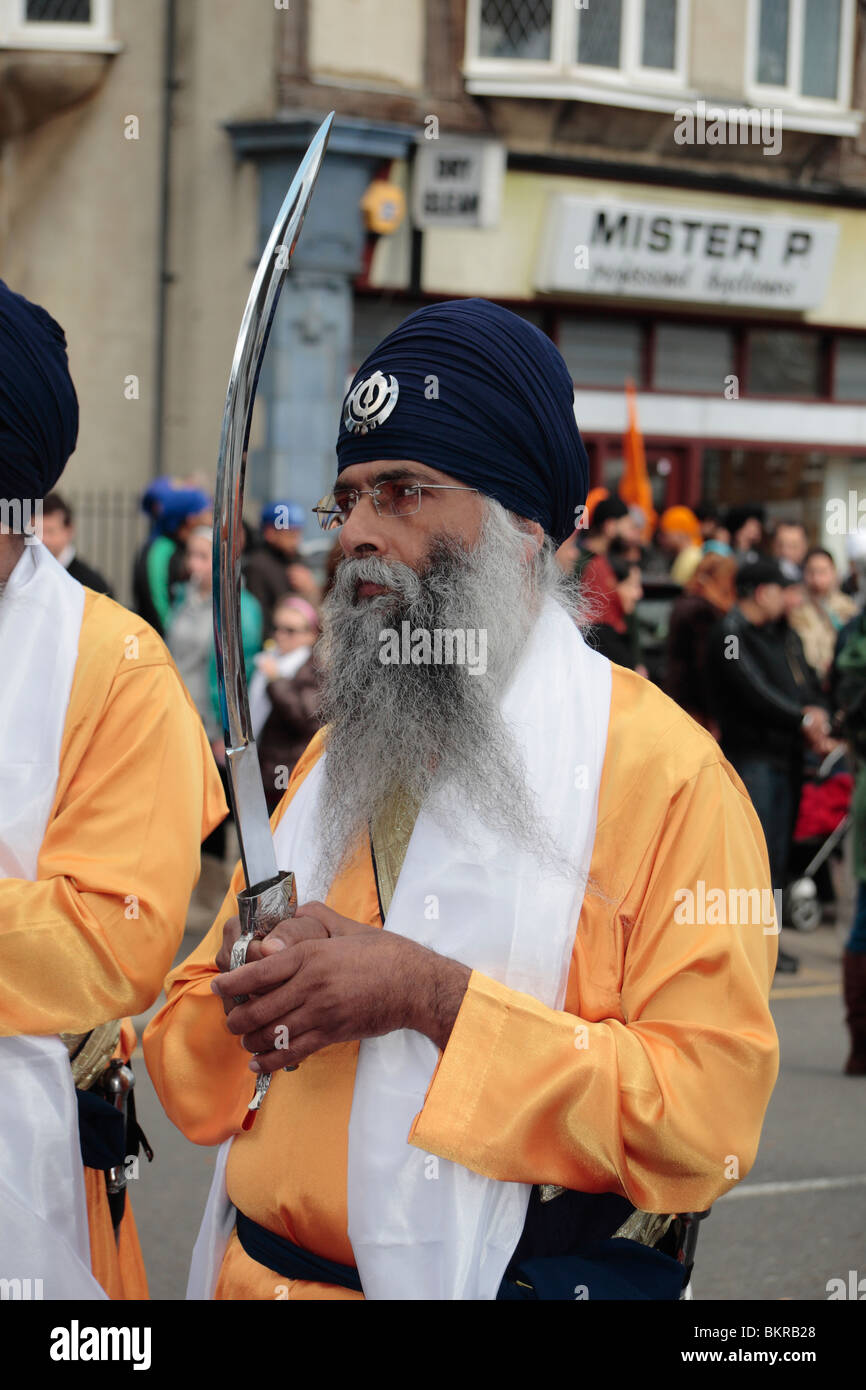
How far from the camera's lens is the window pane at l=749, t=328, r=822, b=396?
57.2 ft

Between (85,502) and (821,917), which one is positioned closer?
(821,917)

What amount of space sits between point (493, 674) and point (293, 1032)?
1.84 ft

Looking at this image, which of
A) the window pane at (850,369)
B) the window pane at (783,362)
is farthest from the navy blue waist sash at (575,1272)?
the window pane at (850,369)

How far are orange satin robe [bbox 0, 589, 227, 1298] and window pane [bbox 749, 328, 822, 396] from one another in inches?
624

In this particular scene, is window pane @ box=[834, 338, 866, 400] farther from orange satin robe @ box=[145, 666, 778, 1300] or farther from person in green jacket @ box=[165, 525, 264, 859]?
orange satin robe @ box=[145, 666, 778, 1300]

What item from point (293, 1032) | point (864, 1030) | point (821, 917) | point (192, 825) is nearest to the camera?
point (293, 1032)

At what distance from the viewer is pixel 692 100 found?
15.9 meters

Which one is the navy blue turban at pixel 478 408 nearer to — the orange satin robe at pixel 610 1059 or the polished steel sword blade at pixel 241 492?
the orange satin robe at pixel 610 1059

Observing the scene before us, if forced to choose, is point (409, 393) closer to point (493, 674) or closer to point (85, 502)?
point (493, 674)

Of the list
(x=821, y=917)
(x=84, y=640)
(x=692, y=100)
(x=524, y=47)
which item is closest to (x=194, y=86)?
(x=524, y=47)

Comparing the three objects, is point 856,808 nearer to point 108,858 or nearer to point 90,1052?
point 90,1052

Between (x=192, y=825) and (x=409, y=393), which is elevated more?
(x=409, y=393)

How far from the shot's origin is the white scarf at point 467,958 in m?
1.89
